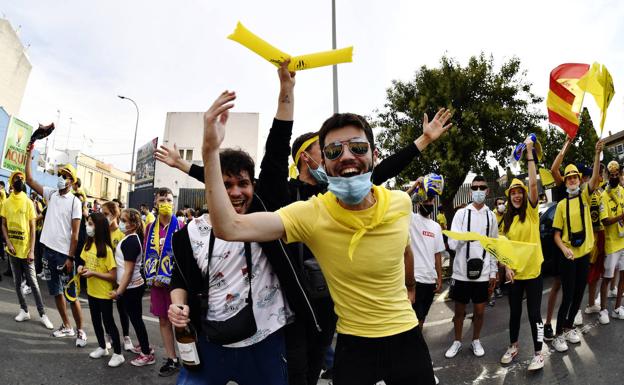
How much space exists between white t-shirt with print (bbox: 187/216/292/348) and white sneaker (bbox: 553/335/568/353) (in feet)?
13.0

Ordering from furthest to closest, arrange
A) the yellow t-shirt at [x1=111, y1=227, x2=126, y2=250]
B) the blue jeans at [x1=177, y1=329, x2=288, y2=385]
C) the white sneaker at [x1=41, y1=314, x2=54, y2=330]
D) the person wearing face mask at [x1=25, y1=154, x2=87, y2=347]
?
the white sneaker at [x1=41, y1=314, x2=54, y2=330] → the person wearing face mask at [x1=25, y1=154, x2=87, y2=347] → the yellow t-shirt at [x1=111, y1=227, x2=126, y2=250] → the blue jeans at [x1=177, y1=329, x2=288, y2=385]

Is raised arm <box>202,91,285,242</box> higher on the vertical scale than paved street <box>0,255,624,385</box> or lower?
higher

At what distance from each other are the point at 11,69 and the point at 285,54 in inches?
1591

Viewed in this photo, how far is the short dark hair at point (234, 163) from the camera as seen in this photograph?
7.16 ft

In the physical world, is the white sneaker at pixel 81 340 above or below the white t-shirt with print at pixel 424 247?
below

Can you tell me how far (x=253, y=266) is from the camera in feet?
7.30

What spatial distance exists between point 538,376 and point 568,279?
1494mm

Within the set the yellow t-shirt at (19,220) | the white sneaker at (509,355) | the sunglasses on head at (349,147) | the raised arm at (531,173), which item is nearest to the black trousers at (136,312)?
the yellow t-shirt at (19,220)

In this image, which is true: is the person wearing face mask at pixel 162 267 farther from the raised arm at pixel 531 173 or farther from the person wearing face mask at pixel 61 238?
the raised arm at pixel 531 173

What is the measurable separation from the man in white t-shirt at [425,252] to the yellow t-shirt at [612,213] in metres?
2.84

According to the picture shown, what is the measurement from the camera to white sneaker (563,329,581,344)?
15.8ft

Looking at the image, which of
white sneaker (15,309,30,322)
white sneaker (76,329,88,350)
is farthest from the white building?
white sneaker (76,329,88,350)

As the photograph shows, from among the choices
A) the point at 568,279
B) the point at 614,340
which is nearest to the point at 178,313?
the point at 568,279

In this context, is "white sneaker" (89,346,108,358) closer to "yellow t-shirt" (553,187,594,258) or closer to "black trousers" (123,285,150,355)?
"black trousers" (123,285,150,355)
